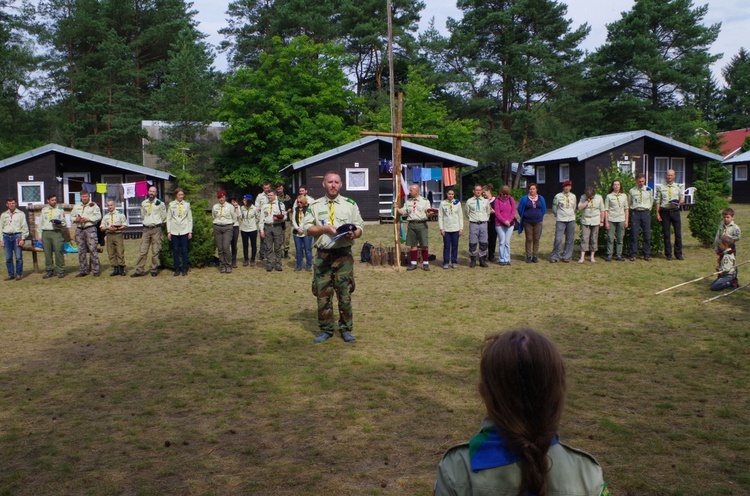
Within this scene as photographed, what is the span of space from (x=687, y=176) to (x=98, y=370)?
106 feet

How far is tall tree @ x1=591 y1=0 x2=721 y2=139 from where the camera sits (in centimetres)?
4091

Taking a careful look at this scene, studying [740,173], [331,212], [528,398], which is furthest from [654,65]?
[528,398]

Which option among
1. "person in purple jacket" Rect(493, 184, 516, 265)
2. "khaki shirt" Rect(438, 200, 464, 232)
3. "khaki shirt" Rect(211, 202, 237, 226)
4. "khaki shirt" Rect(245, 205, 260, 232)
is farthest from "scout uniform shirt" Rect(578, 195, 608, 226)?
"khaki shirt" Rect(211, 202, 237, 226)

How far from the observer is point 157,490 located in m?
4.39

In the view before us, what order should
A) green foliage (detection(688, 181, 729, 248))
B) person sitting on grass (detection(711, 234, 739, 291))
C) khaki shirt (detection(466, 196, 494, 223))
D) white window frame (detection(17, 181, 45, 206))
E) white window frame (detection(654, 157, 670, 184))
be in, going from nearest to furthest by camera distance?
person sitting on grass (detection(711, 234, 739, 291))
khaki shirt (detection(466, 196, 494, 223))
green foliage (detection(688, 181, 729, 248))
white window frame (detection(17, 181, 45, 206))
white window frame (detection(654, 157, 670, 184))

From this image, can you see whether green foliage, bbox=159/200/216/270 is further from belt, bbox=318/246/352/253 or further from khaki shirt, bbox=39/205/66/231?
belt, bbox=318/246/352/253

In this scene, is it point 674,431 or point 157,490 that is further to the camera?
point 674,431

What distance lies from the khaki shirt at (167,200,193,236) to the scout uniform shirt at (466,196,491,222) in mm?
6075

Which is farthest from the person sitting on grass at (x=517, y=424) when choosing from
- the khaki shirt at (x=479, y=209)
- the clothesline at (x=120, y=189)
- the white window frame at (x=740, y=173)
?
the white window frame at (x=740, y=173)

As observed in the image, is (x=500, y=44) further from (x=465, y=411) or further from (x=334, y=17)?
(x=465, y=411)

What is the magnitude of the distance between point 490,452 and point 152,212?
46.4ft

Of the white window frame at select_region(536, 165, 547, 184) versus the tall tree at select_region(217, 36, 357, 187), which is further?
the tall tree at select_region(217, 36, 357, 187)

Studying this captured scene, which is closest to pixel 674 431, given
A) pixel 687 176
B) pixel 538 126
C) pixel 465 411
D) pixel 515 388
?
pixel 465 411

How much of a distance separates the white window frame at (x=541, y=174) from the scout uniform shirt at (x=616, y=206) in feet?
72.1
